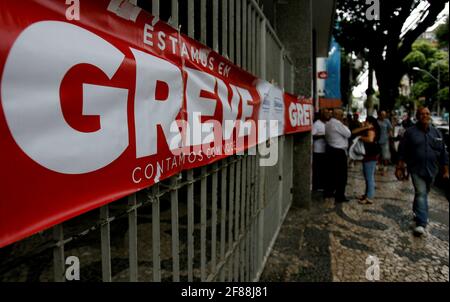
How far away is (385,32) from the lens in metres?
13.2

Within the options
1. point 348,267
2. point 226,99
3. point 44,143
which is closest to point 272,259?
point 348,267

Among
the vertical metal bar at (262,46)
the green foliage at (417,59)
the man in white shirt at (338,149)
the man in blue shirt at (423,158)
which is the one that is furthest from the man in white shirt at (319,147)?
the green foliage at (417,59)

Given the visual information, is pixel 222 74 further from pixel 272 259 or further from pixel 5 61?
pixel 272 259

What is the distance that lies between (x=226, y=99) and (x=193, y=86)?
1.69ft

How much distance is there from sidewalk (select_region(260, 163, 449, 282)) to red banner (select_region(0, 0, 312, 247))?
271cm

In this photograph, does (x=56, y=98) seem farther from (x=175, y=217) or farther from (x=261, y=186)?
(x=261, y=186)

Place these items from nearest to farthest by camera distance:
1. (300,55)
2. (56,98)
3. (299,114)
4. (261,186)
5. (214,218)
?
(56,98)
(214,218)
(261,186)
(299,114)
(300,55)

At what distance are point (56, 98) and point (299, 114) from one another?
16.2 ft

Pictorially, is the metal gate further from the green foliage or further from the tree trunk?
the green foliage

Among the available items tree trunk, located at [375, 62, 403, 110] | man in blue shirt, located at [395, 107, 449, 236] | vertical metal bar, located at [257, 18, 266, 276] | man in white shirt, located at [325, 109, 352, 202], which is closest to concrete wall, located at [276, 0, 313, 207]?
man in white shirt, located at [325, 109, 352, 202]

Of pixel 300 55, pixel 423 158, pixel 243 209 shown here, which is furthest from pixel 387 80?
pixel 243 209

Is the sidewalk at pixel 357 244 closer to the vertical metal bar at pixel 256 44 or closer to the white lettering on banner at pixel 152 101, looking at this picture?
the vertical metal bar at pixel 256 44

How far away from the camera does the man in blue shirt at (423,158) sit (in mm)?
4938
